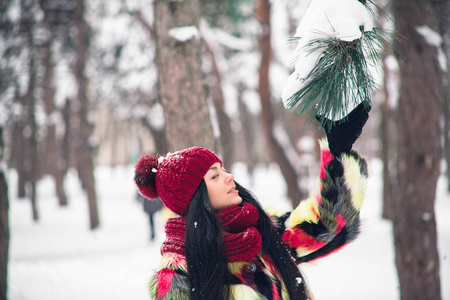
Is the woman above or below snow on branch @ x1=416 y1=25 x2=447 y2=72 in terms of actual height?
below

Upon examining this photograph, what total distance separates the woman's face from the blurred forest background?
477mm

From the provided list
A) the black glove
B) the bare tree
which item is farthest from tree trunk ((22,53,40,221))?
the black glove

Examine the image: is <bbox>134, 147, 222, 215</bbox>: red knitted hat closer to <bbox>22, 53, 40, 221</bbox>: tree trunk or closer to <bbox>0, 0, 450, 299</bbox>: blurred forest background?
<bbox>0, 0, 450, 299</bbox>: blurred forest background

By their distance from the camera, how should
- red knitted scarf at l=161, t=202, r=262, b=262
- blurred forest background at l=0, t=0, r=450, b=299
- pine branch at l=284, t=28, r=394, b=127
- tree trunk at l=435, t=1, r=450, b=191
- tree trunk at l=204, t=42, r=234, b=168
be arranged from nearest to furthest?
pine branch at l=284, t=28, r=394, b=127, red knitted scarf at l=161, t=202, r=262, b=262, blurred forest background at l=0, t=0, r=450, b=299, tree trunk at l=435, t=1, r=450, b=191, tree trunk at l=204, t=42, r=234, b=168

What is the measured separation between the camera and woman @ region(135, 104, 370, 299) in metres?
1.83

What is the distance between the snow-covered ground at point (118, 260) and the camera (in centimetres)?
555

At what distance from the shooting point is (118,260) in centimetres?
791

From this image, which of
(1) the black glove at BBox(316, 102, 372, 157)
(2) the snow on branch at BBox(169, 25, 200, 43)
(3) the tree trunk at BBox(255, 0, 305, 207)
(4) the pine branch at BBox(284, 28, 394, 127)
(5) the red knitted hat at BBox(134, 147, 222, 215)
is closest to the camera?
(4) the pine branch at BBox(284, 28, 394, 127)

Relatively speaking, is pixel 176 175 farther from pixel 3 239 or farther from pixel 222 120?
pixel 222 120

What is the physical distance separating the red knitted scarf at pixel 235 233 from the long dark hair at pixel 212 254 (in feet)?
0.18

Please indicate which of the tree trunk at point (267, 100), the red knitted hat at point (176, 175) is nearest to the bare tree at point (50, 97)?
the tree trunk at point (267, 100)

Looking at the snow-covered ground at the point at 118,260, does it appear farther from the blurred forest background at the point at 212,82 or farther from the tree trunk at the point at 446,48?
the tree trunk at the point at 446,48

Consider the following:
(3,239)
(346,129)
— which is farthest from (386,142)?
(346,129)

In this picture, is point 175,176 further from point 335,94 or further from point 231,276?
point 335,94
